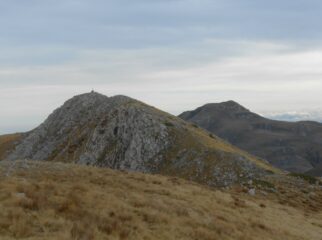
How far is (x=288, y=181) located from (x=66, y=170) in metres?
28.9

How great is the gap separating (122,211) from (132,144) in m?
40.9

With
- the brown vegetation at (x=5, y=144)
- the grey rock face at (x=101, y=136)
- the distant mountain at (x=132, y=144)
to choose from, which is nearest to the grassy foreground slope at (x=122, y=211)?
the distant mountain at (x=132, y=144)

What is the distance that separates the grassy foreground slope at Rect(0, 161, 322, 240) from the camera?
1698 centimetres

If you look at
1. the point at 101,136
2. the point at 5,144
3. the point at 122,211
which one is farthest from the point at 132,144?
the point at 122,211

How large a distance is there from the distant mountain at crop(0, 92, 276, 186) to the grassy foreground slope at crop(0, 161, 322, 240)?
14288 millimetres

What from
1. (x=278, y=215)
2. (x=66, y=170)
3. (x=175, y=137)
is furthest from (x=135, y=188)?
(x=175, y=137)

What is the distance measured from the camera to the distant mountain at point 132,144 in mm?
51247

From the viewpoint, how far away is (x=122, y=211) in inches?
812

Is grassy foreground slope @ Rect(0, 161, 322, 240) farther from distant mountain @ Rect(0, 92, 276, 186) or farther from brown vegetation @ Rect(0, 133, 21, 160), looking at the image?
brown vegetation @ Rect(0, 133, 21, 160)

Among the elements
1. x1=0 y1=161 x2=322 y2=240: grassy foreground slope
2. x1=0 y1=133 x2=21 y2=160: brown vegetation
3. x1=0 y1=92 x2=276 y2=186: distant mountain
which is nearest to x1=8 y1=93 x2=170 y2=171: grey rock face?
x1=0 y1=92 x2=276 y2=186: distant mountain

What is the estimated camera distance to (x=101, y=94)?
8506 centimetres

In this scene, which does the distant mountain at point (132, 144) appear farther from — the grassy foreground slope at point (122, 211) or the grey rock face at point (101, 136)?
the grassy foreground slope at point (122, 211)

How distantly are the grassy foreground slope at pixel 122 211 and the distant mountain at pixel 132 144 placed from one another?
46.9ft

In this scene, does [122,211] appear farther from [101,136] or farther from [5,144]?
[5,144]
